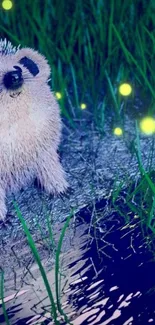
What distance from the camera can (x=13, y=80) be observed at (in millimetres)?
1539

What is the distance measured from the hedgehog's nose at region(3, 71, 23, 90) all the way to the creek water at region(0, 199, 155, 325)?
0.43m

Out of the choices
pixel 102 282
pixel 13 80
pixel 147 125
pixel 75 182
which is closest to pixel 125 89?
pixel 147 125

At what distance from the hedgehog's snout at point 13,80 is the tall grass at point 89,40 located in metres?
0.58

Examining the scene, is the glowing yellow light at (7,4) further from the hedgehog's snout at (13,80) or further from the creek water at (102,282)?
the creek water at (102,282)

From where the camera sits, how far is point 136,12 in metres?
2.34

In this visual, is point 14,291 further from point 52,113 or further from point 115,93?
point 115,93

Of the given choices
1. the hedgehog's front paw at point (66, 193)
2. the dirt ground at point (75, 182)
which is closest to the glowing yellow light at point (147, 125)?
the dirt ground at point (75, 182)

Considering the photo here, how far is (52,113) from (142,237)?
42cm

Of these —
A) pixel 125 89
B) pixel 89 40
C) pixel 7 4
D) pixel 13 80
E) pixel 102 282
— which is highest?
pixel 7 4

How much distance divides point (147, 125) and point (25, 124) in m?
0.60

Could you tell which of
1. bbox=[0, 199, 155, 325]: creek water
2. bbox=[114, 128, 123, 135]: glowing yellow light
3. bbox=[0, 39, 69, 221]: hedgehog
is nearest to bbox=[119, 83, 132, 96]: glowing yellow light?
bbox=[114, 128, 123, 135]: glowing yellow light

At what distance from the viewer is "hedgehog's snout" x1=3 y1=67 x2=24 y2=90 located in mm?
1539

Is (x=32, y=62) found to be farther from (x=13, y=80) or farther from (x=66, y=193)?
(x=66, y=193)

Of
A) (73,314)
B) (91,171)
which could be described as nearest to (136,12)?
(91,171)
